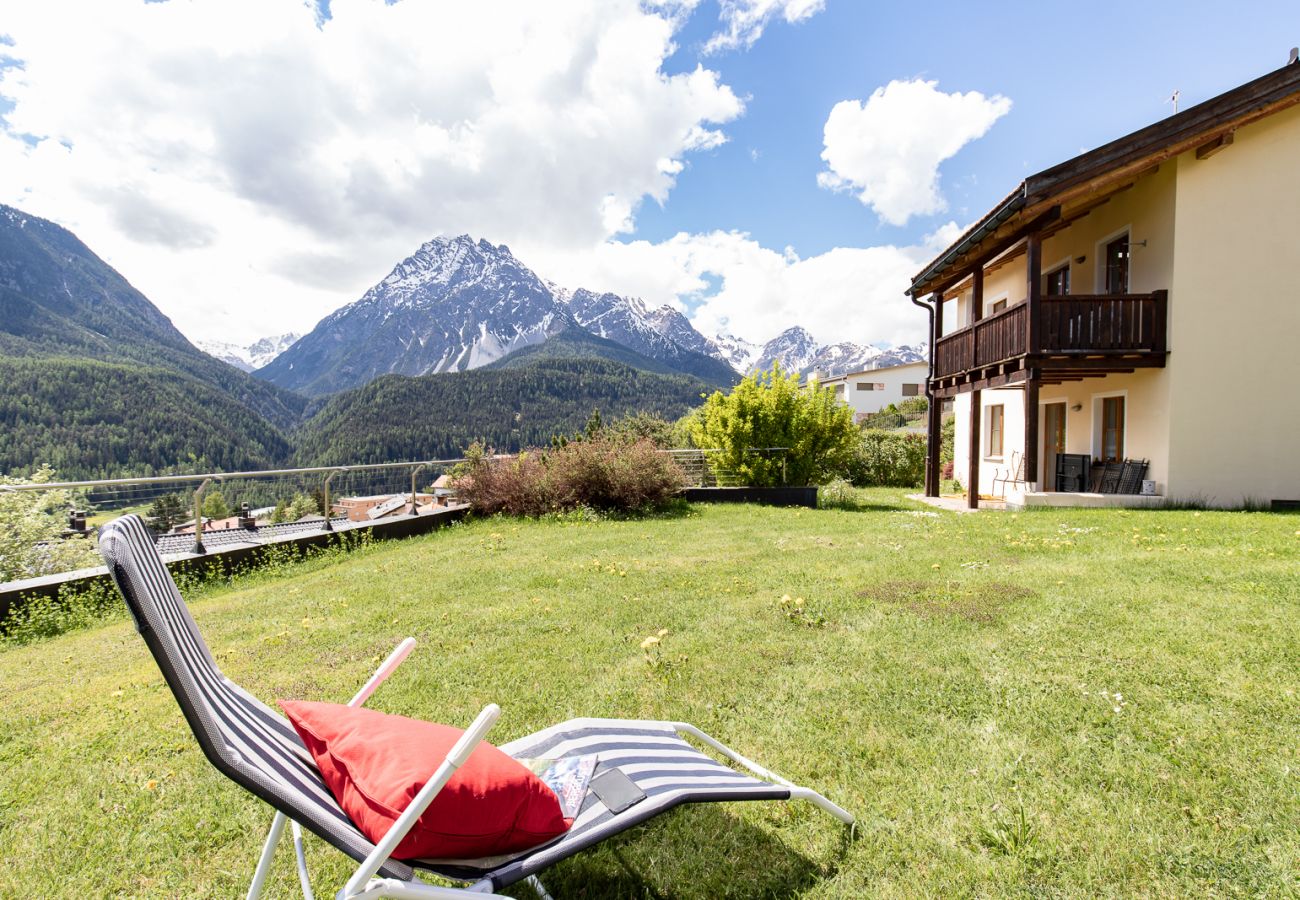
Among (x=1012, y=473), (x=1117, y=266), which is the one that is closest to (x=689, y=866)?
(x=1117, y=266)

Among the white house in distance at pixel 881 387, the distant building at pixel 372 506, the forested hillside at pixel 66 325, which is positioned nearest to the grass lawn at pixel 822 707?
the distant building at pixel 372 506

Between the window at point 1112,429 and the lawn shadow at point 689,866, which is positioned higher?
the window at point 1112,429

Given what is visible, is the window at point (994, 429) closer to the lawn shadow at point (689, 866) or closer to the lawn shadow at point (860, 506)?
the lawn shadow at point (860, 506)

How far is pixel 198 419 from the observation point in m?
115

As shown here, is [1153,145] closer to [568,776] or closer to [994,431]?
[994,431]

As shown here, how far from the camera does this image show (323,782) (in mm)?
1830

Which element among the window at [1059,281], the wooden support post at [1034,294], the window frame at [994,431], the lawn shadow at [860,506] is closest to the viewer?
the wooden support post at [1034,294]

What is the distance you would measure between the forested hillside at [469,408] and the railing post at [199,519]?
105 metres

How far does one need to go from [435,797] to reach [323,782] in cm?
50

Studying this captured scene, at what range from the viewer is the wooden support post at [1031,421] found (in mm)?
10734

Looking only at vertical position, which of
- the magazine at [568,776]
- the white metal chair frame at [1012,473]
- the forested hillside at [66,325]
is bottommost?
the magazine at [568,776]

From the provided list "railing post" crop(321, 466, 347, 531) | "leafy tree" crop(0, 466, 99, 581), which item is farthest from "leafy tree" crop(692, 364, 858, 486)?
"leafy tree" crop(0, 466, 99, 581)

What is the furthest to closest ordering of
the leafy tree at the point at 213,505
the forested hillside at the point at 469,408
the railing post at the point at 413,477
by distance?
1. the forested hillside at the point at 469,408
2. the railing post at the point at 413,477
3. the leafy tree at the point at 213,505

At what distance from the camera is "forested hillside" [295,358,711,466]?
416 feet
